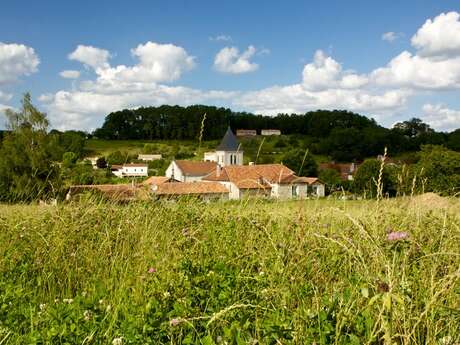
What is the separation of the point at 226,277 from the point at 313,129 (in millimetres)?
137954

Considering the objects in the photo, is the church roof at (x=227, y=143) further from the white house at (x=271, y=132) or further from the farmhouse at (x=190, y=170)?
the white house at (x=271, y=132)

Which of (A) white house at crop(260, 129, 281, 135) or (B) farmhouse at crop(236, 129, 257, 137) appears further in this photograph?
(B) farmhouse at crop(236, 129, 257, 137)

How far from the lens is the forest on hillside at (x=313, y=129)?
97.8m

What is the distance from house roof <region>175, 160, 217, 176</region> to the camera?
94312 millimetres

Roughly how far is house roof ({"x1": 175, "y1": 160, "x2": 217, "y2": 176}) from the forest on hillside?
24.9 feet

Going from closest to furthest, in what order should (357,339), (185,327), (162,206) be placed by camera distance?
(357,339) → (185,327) → (162,206)

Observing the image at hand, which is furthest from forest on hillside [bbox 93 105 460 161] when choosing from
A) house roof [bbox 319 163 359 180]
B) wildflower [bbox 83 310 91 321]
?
wildflower [bbox 83 310 91 321]

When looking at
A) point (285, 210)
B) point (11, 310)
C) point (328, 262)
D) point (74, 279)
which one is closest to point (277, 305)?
point (328, 262)

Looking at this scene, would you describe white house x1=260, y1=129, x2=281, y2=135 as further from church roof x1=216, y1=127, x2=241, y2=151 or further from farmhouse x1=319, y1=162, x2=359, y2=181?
farmhouse x1=319, y1=162, x2=359, y2=181

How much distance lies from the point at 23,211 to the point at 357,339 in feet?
18.9

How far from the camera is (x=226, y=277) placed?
9.89 feet

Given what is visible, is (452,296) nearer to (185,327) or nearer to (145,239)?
(185,327)

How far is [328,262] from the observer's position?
3.63m

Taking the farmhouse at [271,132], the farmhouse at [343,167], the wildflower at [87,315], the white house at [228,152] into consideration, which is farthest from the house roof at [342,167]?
the wildflower at [87,315]
